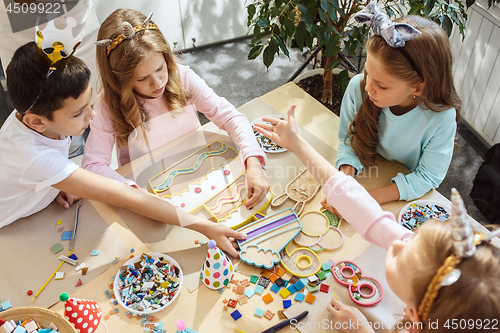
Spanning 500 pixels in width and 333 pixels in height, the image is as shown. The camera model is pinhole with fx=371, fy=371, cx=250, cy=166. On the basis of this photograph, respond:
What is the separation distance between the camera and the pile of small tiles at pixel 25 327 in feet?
2.49

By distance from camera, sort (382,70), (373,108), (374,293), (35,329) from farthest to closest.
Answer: (373,108)
(382,70)
(374,293)
(35,329)

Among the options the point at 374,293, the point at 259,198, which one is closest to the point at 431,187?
the point at 374,293

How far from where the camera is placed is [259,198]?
1104 mm

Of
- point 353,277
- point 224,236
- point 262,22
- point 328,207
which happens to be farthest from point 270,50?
point 353,277

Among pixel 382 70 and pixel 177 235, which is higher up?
pixel 382 70

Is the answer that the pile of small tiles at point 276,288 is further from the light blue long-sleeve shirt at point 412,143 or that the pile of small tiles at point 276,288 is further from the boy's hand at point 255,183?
the light blue long-sleeve shirt at point 412,143

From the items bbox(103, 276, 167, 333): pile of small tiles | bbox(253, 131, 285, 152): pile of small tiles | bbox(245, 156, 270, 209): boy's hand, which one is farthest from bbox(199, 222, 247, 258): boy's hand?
bbox(253, 131, 285, 152): pile of small tiles

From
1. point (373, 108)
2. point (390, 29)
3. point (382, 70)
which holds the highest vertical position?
point (390, 29)

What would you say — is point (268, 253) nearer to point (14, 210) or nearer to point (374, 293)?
point (374, 293)

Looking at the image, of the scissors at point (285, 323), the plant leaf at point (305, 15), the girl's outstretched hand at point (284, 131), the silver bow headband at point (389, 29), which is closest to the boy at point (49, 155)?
the scissors at point (285, 323)

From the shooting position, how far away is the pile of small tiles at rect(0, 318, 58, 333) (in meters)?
0.76

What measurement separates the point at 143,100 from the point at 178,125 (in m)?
0.16

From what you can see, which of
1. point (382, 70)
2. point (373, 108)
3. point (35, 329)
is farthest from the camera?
point (373, 108)

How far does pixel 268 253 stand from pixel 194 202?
0.28m
